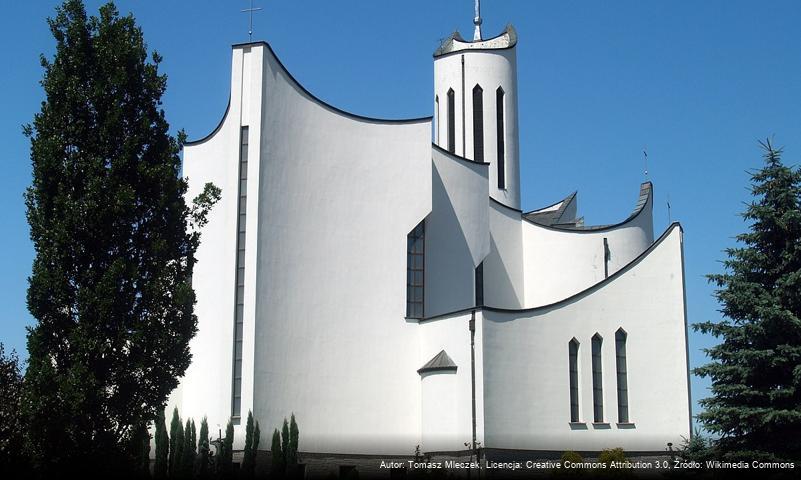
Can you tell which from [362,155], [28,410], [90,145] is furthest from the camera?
[362,155]

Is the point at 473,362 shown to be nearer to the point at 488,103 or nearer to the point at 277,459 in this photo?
the point at 277,459

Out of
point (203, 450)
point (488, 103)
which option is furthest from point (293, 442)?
point (488, 103)

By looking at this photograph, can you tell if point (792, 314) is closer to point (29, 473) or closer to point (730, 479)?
point (730, 479)

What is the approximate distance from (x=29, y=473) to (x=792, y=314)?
17.4m

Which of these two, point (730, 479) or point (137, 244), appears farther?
point (730, 479)

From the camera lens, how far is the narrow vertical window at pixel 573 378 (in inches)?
1188

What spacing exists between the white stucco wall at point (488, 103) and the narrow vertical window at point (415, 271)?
1028 cm

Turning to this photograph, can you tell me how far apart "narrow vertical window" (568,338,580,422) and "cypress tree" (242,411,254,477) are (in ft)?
30.5

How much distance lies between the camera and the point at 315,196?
30.1 metres

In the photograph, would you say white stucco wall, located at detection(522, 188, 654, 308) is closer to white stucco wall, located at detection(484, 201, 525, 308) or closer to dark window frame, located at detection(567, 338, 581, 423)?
white stucco wall, located at detection(484, 201, 525, 308)

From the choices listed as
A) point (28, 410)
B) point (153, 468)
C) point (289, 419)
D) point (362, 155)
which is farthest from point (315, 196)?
point (28, 410)

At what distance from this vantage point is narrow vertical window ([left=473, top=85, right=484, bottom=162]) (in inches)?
1645

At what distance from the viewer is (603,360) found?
31.0 m

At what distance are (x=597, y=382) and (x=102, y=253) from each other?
15.9 m
